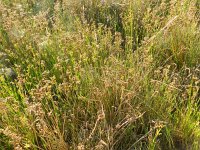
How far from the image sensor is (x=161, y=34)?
9.24ft

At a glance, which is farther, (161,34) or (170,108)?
(161,34)

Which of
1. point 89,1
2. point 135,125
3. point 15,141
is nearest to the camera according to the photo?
point 15,141

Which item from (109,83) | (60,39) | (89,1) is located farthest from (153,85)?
(89,1)

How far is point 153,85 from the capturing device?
2264 millimetres

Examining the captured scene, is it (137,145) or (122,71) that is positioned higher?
(122,71)

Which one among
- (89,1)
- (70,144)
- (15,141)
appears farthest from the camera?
(89,1)

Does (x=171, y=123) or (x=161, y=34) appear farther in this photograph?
(x=161, y=34)

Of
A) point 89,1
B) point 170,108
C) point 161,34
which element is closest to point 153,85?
point 170,108

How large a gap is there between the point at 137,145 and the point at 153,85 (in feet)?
1.53

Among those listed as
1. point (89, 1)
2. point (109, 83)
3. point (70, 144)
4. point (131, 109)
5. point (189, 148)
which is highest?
point (89, 1)

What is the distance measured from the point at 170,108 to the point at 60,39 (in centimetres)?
117

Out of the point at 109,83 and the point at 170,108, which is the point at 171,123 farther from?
the point at 109,83

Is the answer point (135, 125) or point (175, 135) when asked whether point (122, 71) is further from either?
point (175, 135)

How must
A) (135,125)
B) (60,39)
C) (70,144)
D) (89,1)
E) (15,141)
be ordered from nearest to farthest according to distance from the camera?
(15,141) → (70,144) → (135,125) → (60,39) → (89,1)
